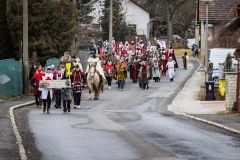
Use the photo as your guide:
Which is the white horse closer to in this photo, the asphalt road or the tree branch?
the asphalt road

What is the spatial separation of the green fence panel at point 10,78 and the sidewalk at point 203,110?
7911 millimetres

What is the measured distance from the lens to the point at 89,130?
62.8 feet

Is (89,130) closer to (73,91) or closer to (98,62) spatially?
(73,91)

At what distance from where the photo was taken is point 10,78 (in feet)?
112

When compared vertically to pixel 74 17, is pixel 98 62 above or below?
below

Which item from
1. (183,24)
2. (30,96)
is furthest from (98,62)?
(183,24)

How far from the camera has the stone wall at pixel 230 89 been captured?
27.2 meters

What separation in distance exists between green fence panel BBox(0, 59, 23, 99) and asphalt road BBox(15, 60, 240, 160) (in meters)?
5.88

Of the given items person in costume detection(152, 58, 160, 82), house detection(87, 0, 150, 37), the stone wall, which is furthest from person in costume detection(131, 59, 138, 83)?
house detection(87, 0, 150, 37)

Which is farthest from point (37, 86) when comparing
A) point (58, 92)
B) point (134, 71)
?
point (134, 71)

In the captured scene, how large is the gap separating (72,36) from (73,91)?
49.7 feet

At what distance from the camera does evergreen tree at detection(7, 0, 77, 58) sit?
41.0 metres

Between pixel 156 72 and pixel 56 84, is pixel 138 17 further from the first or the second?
pixel 56 84

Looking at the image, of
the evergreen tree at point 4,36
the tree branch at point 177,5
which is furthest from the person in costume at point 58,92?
the tree branch at point 177,5
